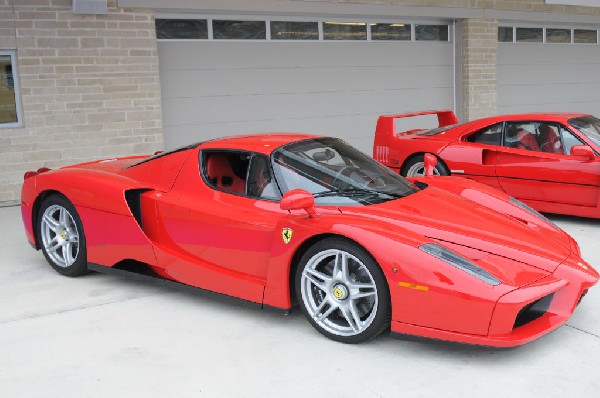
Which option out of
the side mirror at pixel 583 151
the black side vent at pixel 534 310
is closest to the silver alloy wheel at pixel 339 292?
Answer: the black side vent at pixel 534 310

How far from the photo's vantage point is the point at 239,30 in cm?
1050

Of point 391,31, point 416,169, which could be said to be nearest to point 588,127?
point 416,169

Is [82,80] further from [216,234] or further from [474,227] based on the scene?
[474,227]

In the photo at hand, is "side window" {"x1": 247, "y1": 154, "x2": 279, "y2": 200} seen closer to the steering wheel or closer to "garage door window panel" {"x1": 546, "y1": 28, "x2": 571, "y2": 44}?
the steering wheel

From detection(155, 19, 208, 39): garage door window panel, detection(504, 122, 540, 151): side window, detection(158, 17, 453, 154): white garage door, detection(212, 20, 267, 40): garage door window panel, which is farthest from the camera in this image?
detection(212, 20, 267, 40): garage door window panel

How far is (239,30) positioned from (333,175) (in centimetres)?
662

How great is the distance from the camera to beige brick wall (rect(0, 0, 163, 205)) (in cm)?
879

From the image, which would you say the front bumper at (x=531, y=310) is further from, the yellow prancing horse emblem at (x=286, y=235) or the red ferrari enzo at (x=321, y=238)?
the yellow prancing horse emblem at (x=286, y=235)

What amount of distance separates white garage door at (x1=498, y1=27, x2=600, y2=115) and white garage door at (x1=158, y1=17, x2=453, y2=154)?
1.55 meters

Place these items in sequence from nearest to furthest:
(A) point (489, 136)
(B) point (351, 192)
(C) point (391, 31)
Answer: (B) point (351, 192), (A) point (489, 136), (C) point (391, 31)

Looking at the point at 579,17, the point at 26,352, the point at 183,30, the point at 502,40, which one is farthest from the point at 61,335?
the point at 579,17

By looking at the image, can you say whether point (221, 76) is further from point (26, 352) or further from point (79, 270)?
point (26, 352)

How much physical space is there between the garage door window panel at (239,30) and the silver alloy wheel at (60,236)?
5.56m

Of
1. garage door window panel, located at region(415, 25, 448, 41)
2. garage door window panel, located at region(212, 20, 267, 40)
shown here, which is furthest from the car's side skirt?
garage door window panel, located at region(415, 25, 448, 41)
